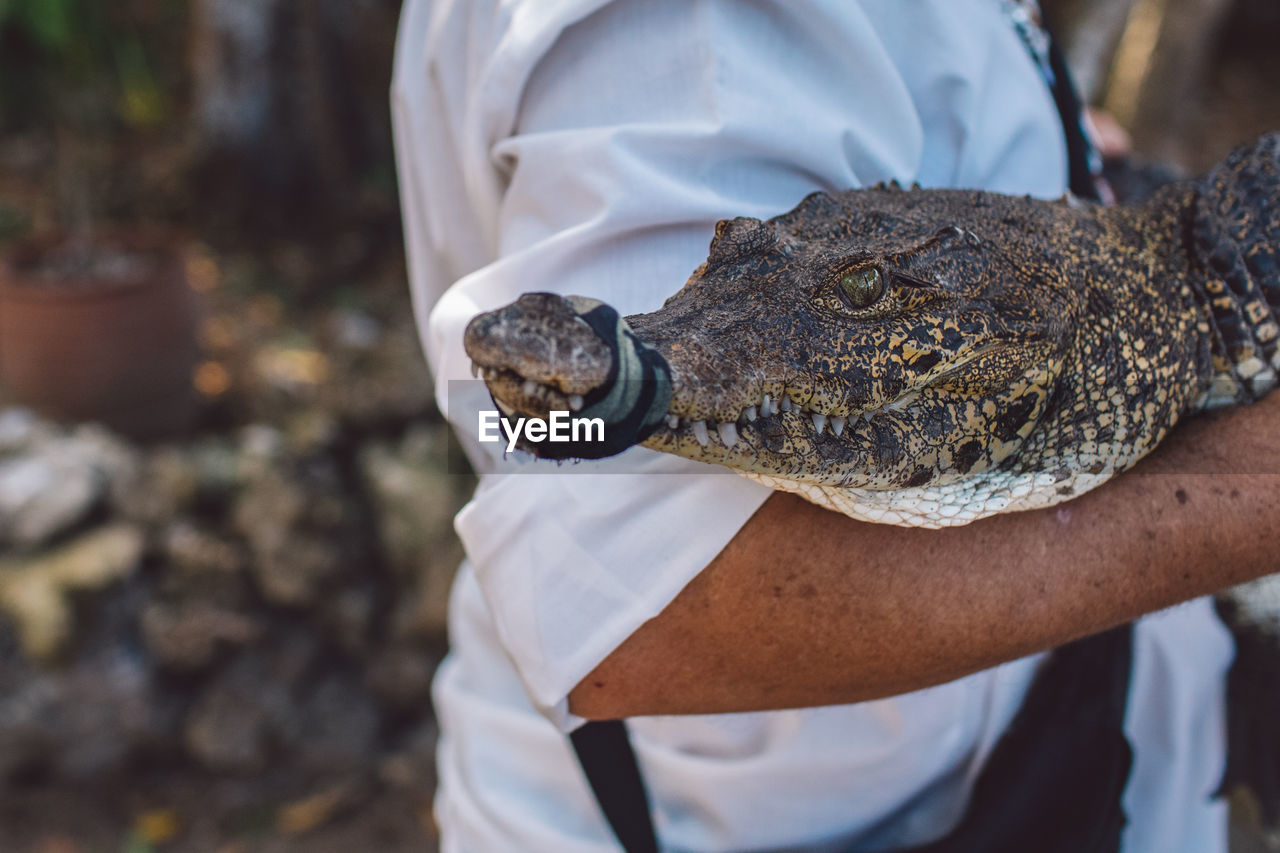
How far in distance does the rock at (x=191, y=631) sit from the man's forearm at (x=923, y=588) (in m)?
2.44

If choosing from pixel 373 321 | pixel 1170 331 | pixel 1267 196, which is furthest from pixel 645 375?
pixel 373 321

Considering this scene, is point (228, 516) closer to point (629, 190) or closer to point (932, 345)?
point (629, 190)

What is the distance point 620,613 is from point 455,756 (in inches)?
25.9

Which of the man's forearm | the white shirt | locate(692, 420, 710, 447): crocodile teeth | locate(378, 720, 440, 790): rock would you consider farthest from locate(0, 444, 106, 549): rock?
locate(692, 420, 710, 447): crocodile teeth

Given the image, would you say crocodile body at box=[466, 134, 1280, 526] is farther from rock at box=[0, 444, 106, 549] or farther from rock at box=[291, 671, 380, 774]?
rock at box=[0, 444, 106, 549]

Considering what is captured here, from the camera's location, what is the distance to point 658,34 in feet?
3.45

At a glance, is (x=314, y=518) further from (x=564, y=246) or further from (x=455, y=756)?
(x=564, y=246)

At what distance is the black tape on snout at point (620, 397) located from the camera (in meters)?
0.65

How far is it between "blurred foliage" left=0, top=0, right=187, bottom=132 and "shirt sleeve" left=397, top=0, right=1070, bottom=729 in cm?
436

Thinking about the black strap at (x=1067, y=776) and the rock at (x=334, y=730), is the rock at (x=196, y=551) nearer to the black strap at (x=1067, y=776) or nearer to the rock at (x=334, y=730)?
the rock at (x=334, y=730)

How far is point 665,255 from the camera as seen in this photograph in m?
1.03

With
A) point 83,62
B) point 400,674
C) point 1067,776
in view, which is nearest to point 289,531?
point 400,674

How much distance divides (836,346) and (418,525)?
8.61 feet

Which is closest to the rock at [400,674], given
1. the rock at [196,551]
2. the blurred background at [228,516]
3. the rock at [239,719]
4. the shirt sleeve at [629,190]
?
the blurred background at [228,516]
